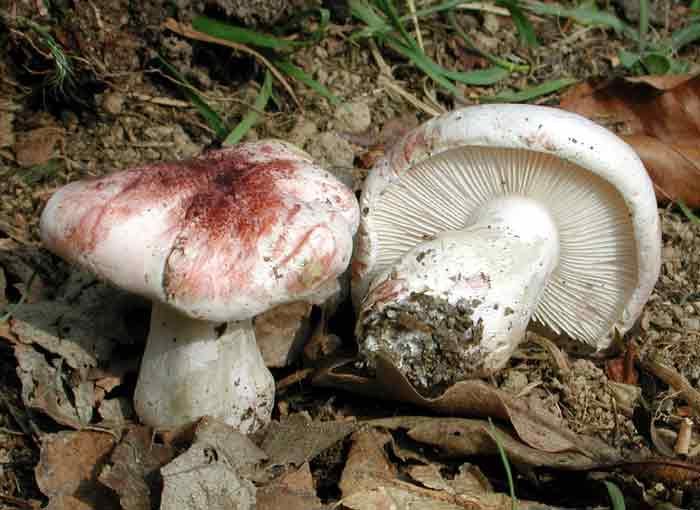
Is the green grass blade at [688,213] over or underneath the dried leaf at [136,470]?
over

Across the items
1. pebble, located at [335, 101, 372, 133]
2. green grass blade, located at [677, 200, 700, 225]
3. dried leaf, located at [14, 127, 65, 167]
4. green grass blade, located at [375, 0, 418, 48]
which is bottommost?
dried leaf, located at [14, 127, 65, 167]

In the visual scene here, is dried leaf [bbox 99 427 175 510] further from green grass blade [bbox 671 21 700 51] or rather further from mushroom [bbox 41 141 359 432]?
green grass blade [bbox 671 21 700 51]

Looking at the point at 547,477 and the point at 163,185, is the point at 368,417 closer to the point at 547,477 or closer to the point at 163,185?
the point at 547,477

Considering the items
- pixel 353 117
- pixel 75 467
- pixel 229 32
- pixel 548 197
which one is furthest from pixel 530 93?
pixel 75 467

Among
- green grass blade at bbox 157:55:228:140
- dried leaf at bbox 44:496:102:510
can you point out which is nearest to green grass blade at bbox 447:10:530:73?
green grass blade at bbox 157:55:228:140

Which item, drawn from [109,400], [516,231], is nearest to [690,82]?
[516,231]

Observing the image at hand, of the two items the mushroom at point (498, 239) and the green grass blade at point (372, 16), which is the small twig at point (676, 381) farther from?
the green grass blade at point (372, 16)

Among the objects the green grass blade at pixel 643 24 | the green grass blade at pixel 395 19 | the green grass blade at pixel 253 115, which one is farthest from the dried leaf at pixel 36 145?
the green grass blade at pixel 643 24

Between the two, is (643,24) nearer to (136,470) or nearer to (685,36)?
(685,36)
